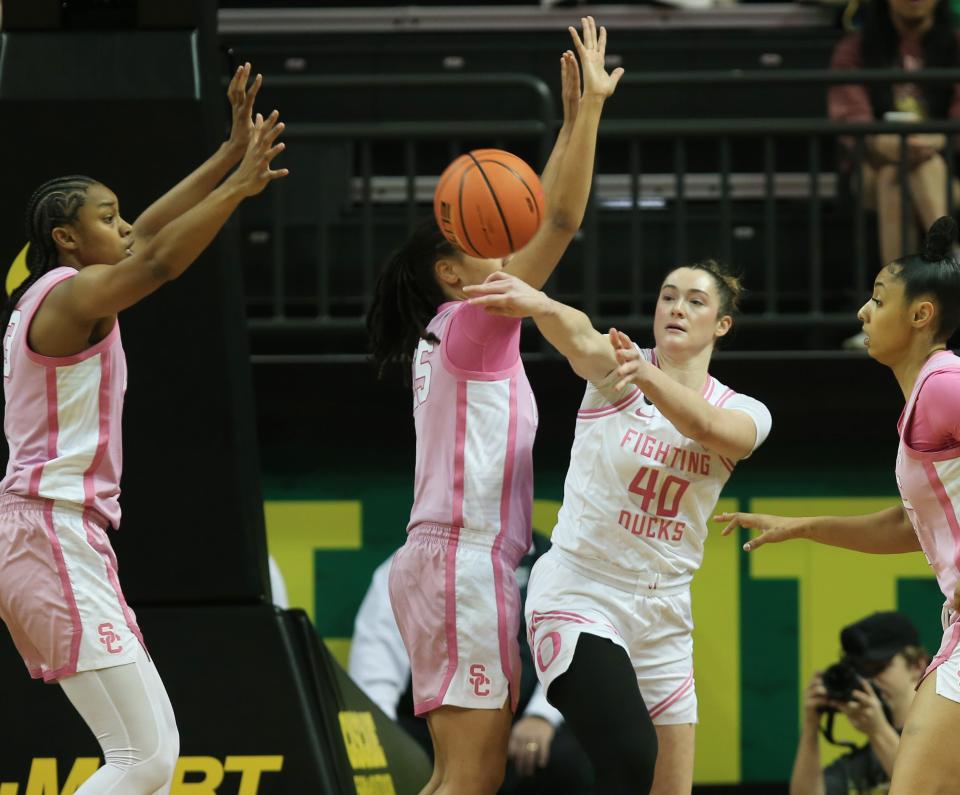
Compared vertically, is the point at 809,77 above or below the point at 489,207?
above

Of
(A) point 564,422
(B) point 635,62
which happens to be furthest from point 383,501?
(B) point 635,62

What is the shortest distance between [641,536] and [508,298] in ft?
2.86

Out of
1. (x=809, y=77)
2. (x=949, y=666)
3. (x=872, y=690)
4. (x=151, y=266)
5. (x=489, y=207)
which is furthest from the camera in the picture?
(x=809, y=77)

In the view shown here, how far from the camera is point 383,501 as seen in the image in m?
7.86

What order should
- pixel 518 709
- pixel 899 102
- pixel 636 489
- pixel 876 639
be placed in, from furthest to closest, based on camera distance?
1. pixel 899 102
2. pixel 518 709
3. pixel 876 639
4. pixel 636 489

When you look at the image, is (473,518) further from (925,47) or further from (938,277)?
(925,47)

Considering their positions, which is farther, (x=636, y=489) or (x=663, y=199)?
(x=663, y=199)

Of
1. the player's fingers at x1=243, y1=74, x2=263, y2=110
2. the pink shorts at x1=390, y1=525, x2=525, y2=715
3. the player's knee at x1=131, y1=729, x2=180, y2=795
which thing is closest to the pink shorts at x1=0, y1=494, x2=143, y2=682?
the player's knee at x1=131, y1=729, x2=180, y2=795

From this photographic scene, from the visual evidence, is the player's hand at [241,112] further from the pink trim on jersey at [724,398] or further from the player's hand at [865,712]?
the player's hand at [865,712]

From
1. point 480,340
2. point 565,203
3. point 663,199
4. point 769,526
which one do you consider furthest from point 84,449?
point 663,199

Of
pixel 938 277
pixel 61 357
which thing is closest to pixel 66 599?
pixel 61 357

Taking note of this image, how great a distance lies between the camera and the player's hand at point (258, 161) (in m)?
4.29

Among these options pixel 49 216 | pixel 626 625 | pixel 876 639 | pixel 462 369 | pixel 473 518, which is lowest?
pixel 876 639

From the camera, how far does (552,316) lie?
158 inches
